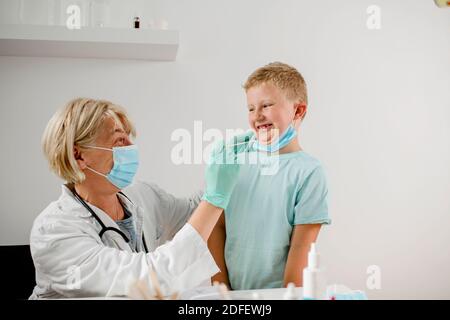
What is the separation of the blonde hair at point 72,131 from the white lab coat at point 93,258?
0.20 feet

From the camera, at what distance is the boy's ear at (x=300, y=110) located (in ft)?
5.69

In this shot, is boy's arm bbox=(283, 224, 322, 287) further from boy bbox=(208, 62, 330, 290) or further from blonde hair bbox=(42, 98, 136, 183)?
blonde hair bbox=(42, 98, 136, 183)

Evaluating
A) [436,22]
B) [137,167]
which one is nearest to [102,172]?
[137,167]

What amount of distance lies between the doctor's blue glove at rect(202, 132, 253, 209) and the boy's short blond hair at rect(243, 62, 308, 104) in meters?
0.21

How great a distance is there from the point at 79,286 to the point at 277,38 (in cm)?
88

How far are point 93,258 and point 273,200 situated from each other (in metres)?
0.52

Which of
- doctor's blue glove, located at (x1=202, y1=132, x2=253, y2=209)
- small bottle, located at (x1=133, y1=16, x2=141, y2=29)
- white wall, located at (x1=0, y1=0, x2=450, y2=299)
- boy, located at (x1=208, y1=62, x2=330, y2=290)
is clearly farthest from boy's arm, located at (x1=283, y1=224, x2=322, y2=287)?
small bottle, located at (x1=133, y1=16, x2=141, y2=29)

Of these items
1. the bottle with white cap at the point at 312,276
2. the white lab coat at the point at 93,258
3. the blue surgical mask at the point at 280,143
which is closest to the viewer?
the bottle with white cap at the point at 312,276

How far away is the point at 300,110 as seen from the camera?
1.75 metres

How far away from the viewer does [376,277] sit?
5.75 ft

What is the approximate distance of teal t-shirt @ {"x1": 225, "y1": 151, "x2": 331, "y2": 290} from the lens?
169 centimetres

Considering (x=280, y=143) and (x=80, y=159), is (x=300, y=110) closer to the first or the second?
(x=280, y=143)

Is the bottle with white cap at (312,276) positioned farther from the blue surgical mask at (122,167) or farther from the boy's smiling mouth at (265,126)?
the blue surgical mask at (122,167)

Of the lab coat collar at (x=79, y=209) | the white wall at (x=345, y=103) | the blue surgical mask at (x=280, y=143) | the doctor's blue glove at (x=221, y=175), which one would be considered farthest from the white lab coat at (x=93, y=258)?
the blue surgical mask at (x=280, y=143)
